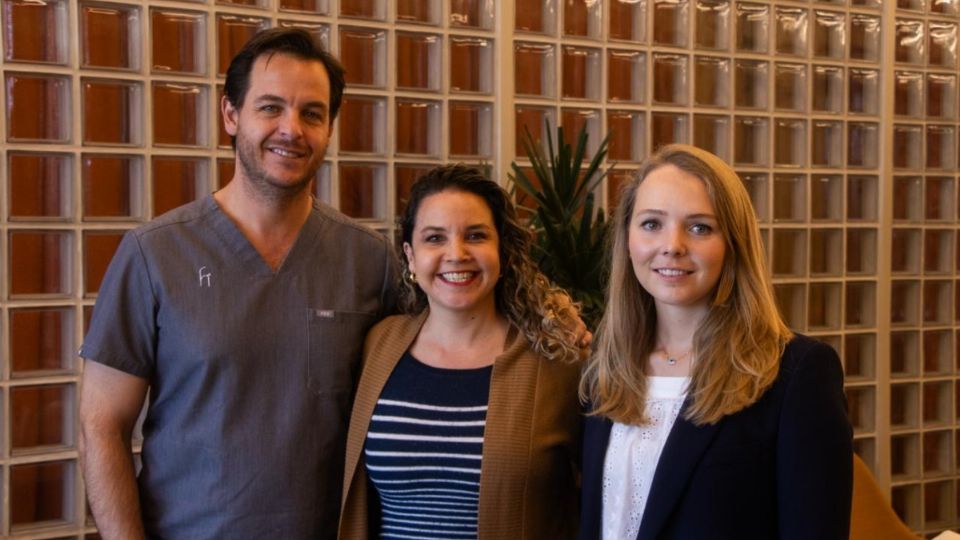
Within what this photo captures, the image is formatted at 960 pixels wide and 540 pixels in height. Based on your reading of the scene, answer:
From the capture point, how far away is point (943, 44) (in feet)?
13.3

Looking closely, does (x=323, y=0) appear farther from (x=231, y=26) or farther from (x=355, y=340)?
(x=355, y=340)

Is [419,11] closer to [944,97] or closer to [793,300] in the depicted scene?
[793,300]

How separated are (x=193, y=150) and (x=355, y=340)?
1.11 m

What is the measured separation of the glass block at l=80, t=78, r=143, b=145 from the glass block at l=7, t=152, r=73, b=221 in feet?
0.34

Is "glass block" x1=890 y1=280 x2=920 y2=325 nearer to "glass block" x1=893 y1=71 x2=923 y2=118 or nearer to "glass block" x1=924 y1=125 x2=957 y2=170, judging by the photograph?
"glass block" x1=924 y1=125 x2=957 y2=170

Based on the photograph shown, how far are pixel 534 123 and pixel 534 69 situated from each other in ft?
0.59

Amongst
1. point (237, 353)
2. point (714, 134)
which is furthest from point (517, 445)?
point (714, 134)

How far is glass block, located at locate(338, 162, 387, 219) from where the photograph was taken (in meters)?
3.11

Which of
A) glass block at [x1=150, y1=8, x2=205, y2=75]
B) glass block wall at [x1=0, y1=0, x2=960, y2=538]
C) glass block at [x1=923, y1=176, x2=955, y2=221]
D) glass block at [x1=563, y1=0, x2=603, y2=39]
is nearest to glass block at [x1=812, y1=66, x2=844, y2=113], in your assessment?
glass block wall at [x1=0, y1=0, x2=960, y2=538]

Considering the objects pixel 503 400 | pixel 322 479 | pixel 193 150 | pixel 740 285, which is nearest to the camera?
pixel 740 285

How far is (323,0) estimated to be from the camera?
302 centimetres

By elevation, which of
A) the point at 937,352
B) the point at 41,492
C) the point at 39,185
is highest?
the point at 39,185

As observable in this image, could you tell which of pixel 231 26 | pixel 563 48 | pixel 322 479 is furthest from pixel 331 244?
pixel 563 48

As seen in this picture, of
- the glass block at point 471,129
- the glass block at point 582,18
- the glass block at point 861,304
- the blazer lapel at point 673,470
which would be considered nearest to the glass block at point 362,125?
the glass block at point 471,129
